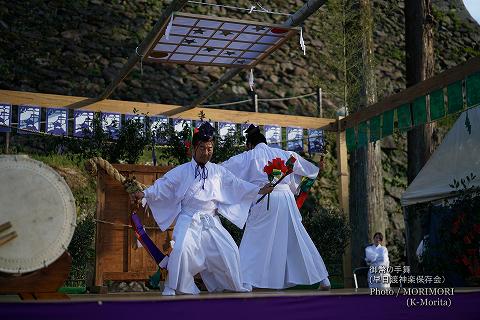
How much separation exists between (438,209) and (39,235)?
5.80 m

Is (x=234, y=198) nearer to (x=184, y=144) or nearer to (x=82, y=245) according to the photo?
(x=184, y=144)

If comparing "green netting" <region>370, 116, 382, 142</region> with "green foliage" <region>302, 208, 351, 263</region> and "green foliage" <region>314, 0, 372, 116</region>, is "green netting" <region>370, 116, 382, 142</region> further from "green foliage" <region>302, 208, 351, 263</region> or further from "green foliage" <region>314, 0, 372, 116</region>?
"green foliage" <region>314, 0, 372, 116</region>

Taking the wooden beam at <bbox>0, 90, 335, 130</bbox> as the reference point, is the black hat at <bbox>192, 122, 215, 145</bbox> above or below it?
below

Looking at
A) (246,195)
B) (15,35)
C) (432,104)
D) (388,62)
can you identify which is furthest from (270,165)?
(388,62)

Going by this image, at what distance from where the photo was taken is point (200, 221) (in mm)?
5543

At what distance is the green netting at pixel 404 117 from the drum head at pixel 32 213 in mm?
5372

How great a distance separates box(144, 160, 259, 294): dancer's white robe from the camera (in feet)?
17.5

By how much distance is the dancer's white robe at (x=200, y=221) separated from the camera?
535 cm

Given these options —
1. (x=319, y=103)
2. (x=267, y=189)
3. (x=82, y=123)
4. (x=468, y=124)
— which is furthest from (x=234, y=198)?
(x=319, y=103)

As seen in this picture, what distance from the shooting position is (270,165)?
6.17 metres

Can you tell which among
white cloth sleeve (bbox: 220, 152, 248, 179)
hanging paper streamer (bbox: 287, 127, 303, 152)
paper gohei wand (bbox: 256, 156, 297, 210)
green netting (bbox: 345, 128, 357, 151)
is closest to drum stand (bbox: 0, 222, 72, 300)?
paper gohei wand (bbox: 256, 156, 297, 210)

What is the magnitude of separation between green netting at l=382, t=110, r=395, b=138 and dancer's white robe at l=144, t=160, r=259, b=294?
10.8ft

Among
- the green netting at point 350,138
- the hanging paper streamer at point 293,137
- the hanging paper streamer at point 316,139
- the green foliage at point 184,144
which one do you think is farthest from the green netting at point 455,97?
the green foliage at point 184,144

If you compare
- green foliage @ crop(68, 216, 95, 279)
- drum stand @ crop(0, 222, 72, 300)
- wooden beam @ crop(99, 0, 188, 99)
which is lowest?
drum stand @ crop(0, 222, 72, 300)
